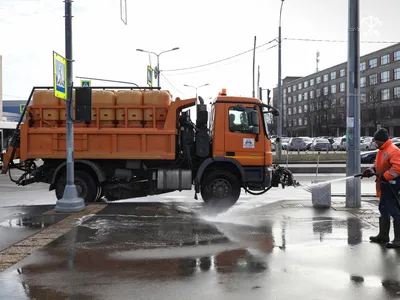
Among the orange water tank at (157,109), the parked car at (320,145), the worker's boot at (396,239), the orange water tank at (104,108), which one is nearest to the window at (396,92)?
the parked car at (320,145)

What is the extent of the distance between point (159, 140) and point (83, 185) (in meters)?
2.30

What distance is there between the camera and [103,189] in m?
11.2

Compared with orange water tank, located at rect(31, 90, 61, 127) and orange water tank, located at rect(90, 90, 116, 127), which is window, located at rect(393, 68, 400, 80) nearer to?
orange water tank, located at rect(90, 90, 116, 127)

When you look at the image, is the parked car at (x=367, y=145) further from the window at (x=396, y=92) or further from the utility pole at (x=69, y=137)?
the utility pole at (x=69, y=137)

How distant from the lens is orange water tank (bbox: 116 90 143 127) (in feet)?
34.7

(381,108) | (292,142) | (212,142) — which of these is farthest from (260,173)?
(381,108)

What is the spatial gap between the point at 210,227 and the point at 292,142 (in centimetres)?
3815

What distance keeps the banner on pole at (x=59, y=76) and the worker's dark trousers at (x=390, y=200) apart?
21.6 ft

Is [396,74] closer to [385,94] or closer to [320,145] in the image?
[385,94]

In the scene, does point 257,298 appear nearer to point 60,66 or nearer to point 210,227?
point 210,227

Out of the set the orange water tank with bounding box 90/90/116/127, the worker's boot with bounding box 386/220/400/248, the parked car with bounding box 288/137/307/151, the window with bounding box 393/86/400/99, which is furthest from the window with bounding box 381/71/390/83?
the worker's boot with bounding box 386/220/400/248

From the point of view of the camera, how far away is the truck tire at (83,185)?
1087 centimetres

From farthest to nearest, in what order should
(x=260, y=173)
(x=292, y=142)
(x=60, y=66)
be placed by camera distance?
(x=292, y=142) → (x=260, y=173) → (x=60, y=66)

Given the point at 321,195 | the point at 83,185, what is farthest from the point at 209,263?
the point at 83,185
